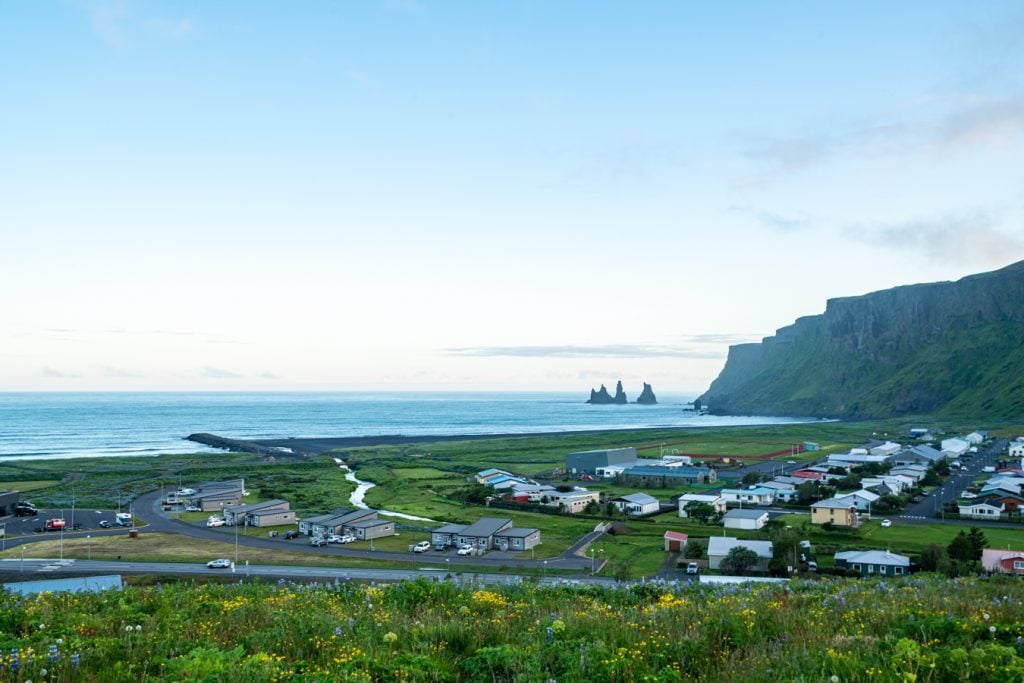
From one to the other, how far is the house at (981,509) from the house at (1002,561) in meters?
27.1

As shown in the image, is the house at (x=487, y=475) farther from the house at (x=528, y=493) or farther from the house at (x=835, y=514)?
the house at (x=835, y=514)

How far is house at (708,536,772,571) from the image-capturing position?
44.1 m

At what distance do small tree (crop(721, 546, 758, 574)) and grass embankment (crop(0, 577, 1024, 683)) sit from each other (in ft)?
111

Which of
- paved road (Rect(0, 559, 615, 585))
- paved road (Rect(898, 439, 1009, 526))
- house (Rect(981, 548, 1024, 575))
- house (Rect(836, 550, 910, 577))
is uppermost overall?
house (Rect(981, 548, 1024, 575))

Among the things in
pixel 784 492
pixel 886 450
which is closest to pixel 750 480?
pixel 784 492

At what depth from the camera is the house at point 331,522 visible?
56125 mm

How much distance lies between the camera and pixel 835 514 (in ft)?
197

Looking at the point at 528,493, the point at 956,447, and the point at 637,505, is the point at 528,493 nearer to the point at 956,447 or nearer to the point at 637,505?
the point at 637,505

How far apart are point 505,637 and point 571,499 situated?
66490 millimetres

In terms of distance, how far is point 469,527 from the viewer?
55.2 metres

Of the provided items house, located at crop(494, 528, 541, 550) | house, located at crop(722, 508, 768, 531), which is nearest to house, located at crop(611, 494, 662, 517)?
house, located at crop(722, 508, 768, 531)

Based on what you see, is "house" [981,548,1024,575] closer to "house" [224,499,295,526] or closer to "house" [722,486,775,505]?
"house" [722,486,775,505]

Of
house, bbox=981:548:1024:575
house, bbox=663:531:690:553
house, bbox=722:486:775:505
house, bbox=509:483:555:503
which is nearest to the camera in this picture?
house, bbox=981:548:1024:575

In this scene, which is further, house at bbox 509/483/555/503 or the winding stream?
house at bbox 509/483/555/503
